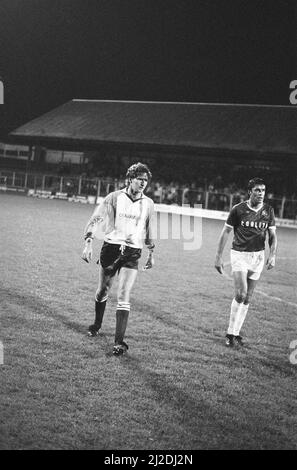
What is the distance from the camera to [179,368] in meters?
5.37

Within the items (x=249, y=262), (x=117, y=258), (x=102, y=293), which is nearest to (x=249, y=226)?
(x=249, y=262)

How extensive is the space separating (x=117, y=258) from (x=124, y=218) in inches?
19.7

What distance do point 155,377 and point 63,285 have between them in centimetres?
416

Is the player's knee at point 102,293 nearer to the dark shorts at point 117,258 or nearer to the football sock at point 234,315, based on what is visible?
the dark shorts at point 117,258

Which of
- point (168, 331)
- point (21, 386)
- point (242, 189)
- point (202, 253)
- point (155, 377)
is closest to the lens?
point (21, 386)

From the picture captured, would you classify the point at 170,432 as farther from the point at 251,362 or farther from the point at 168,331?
the point at 168,331

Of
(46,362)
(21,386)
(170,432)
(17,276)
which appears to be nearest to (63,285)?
(17,276)

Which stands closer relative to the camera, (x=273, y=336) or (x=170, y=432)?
(x=170, y=432)

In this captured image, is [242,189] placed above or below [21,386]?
above

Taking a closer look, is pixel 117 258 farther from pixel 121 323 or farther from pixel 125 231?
pixel 121 323

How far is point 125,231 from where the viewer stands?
602 cm

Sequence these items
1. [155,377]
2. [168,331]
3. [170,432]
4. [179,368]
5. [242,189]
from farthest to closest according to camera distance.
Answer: [242,189] → [168,331] → [179,368] → [155,377] → [170,432]

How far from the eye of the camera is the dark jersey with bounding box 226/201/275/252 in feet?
21.7

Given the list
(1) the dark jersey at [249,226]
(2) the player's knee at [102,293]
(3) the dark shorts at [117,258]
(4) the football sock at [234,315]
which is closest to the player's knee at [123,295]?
(3) the dark shorts at [117,258]
